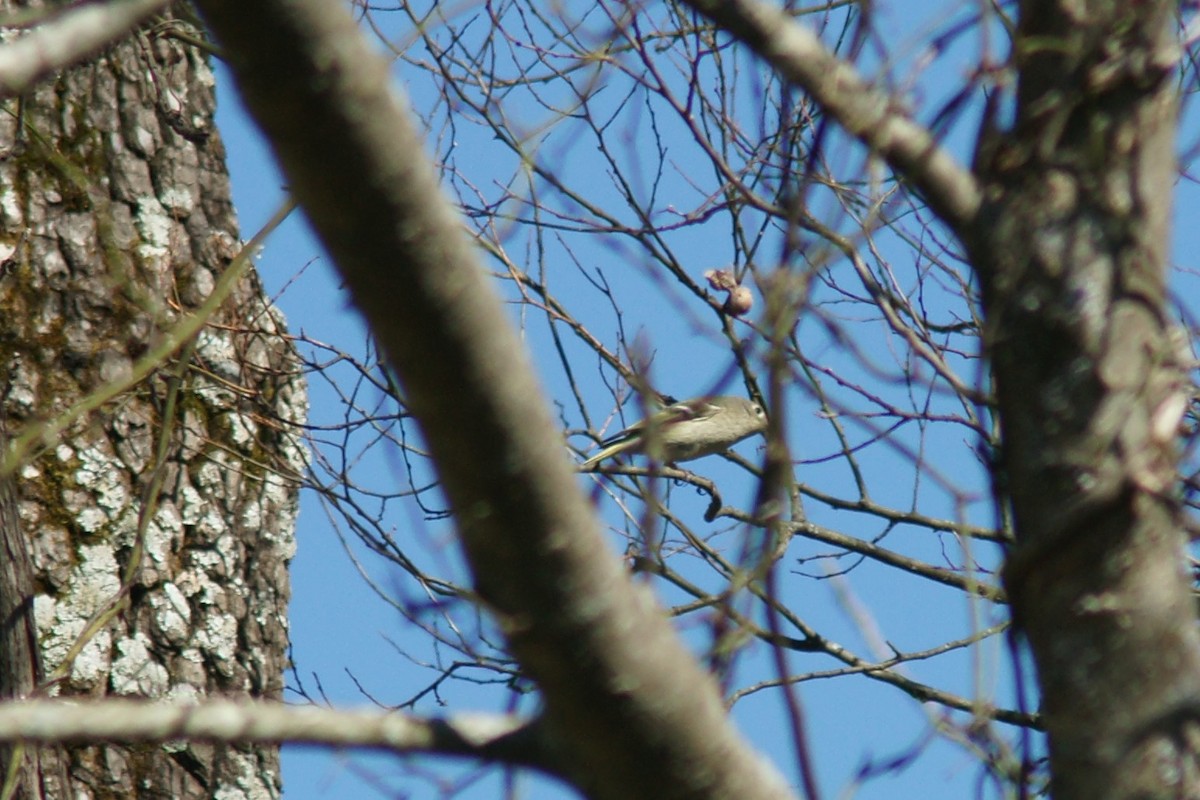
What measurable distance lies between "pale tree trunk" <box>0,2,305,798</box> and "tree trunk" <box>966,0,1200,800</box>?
7.86ft

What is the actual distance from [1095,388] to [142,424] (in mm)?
2950

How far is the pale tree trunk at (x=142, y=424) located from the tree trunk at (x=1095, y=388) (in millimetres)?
2397

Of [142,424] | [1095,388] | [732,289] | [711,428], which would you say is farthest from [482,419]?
[711,428]

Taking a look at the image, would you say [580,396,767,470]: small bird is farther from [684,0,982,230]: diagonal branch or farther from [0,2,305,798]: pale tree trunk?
[684,0,982,230]: diagonal branch

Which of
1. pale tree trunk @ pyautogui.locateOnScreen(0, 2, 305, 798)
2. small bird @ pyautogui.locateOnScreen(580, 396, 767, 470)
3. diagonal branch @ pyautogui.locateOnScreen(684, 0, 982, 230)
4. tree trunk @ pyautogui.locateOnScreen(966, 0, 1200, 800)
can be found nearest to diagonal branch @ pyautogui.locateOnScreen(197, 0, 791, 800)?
tree trunk @ pyautogui.locateOnScreen(966, 0, 1200, 800)

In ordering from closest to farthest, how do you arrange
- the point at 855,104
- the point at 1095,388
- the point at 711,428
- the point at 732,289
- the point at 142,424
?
the point at 1095,388, the point at 855,104, the point at 142,424, the point at 732,289, the point at 711,428

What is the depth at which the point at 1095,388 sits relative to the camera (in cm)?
133

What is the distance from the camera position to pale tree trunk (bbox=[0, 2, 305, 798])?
3.38 meters

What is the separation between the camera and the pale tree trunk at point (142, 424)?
3381mm

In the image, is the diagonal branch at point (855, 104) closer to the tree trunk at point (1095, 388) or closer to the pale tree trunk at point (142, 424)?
the tree trunk at point (1095, 388)

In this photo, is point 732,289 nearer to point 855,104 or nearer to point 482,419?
point 855,104

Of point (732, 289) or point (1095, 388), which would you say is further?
point (732, 289)

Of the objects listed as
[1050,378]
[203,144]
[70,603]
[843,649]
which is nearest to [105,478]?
[70,603]

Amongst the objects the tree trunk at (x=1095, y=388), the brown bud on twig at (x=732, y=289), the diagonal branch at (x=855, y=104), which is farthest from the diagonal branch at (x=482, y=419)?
the brown bud on twig at (x=732, y=289)
